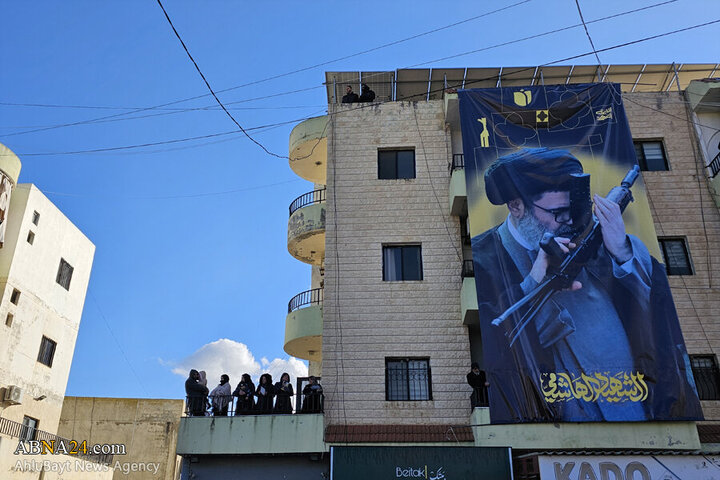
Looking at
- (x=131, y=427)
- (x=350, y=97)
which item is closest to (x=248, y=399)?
(x=350, y=97)

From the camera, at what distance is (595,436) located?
15.5 m

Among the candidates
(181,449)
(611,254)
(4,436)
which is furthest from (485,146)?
(4,436)

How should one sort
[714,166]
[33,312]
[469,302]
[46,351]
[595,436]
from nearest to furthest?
[595,436] < [469,302] < [714,166] < [33,312] < [46,351]

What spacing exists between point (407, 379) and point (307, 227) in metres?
6.31

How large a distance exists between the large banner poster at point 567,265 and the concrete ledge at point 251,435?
15.7 ft

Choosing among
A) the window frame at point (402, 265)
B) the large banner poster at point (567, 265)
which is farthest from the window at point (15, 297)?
the large banner poster at point (567, 265)

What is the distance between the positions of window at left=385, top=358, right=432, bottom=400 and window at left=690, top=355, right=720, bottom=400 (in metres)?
7.52

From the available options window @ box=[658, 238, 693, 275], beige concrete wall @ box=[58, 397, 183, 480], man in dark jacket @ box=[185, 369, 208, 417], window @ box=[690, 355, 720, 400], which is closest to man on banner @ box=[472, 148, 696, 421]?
window @ box=[658, 238, 693, 275]

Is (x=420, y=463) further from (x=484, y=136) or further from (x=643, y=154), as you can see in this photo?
(x=643, y=154)

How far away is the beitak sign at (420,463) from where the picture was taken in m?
14.2

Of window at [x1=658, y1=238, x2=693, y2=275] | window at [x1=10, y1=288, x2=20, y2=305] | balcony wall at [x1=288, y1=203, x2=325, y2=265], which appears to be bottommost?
window at [x1=658, y1=238, x2=693, y2=275]

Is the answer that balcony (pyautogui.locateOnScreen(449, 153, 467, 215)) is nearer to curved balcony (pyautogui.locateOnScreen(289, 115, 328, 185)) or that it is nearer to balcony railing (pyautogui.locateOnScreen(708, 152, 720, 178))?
curved balcony (pyautogui.locateOnScreen(289, 115, 328, 185))

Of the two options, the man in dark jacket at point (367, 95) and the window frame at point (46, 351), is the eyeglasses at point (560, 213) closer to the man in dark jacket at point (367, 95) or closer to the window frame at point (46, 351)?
the man in dark jacket at point (367, 95)

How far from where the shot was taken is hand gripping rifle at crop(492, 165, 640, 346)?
16.9m
